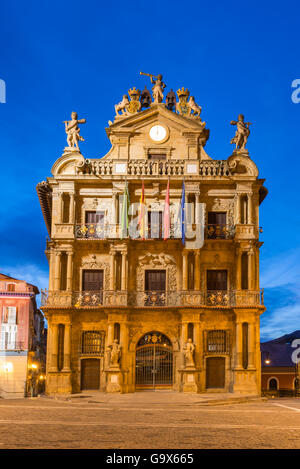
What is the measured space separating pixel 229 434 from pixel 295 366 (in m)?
49.1

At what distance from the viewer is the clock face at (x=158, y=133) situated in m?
38.9

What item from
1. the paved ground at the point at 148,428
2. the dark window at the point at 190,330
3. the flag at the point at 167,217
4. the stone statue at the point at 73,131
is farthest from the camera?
the stone statue at the point at 73,131

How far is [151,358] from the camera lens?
36.5 meters

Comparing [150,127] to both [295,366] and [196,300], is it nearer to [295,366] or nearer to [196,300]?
[196,300]

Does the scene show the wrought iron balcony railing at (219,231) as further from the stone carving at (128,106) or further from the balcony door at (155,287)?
the stone carving at (128,106)

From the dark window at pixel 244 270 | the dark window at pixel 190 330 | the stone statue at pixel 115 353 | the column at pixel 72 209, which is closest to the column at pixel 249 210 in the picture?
the dark window at pixel 244 270

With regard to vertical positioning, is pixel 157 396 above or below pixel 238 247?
below

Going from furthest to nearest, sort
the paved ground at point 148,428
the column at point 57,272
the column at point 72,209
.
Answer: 1. the column at point 72,209
2. the column at point 57,272
3. the paved ground at point 148,428

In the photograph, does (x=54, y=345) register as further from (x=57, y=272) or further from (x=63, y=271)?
(x=63, y=271)

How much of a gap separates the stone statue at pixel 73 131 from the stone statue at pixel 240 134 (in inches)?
346

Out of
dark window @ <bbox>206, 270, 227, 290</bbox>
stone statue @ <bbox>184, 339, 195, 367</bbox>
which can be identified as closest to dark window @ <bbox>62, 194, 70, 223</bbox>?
dark window @ <bbox>206, 270, 227, 290</bbox>

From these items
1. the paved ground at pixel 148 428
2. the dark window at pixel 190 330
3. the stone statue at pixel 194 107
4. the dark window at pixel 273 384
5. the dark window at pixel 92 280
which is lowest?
the dark window at pixel 273 384

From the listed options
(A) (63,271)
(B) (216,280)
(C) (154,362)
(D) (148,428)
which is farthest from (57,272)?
(D) (148,428)
